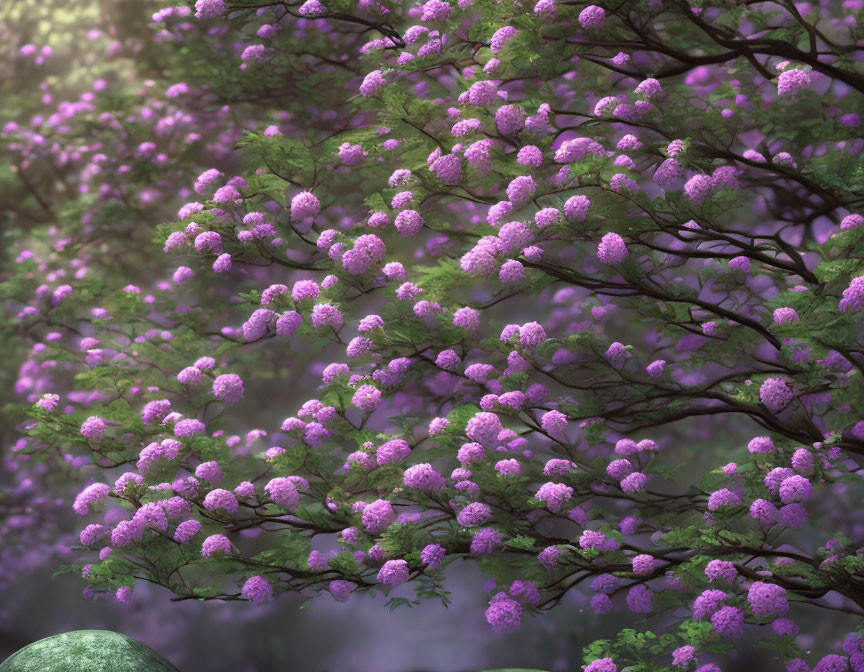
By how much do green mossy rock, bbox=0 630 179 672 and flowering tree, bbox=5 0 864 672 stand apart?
0.35m

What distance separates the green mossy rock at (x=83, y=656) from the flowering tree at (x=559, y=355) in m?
0.35

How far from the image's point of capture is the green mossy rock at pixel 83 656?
4133 millimetres

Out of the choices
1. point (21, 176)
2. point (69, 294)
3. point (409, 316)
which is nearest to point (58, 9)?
point (21, 176)

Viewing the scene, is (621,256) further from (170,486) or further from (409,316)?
(170,486)

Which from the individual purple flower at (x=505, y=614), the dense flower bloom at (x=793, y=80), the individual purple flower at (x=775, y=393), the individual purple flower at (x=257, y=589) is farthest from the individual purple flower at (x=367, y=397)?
the dense flower bloom at (x=793, y=80)

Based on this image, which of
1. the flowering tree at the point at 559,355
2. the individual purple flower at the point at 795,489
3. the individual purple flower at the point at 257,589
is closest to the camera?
the individual purple flower at the point at 795,489

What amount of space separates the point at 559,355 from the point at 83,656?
2.54 m

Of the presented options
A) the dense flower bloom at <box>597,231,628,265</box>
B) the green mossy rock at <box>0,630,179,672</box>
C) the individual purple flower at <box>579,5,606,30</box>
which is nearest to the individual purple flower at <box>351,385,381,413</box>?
the dense flower bloom at <box>597,231,628,265</box>

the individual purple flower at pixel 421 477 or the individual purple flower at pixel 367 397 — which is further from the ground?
the individual purple flower at pixel 367 397

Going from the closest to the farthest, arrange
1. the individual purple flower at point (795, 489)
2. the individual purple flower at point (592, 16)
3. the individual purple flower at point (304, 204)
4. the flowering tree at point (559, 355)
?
the individual purple flower at point (795, 489), the flowering tree at point (559, 355), the individual purple flower at point (592, 16), the individual purple flower at point (304, 204)

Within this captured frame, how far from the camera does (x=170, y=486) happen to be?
4.48 metres

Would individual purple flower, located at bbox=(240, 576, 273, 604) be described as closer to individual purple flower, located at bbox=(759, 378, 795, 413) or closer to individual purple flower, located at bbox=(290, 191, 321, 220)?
individual purple flower, located at bbox=(290, 191, 321, 220)

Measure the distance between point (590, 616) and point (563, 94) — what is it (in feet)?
8.81

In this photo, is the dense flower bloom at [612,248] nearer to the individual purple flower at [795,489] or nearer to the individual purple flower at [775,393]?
the individual purple flower at [775,393]
